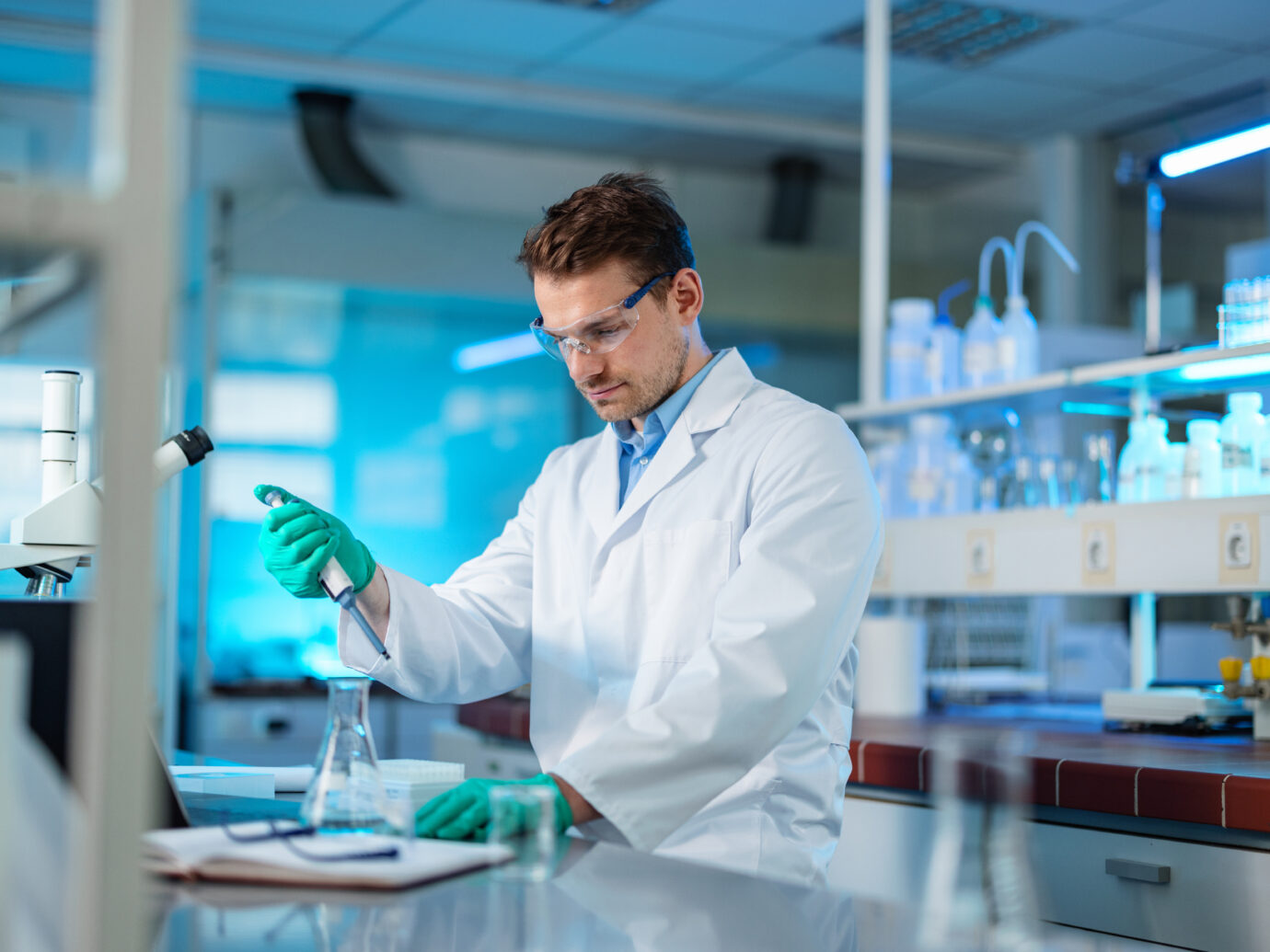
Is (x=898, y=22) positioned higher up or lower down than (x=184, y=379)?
higher up

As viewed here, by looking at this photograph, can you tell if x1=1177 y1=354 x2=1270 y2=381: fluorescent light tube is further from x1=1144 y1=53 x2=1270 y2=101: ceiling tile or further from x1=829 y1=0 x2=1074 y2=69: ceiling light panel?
x1=1144 y1=53 x2=1270 y2=101: ceiling tile

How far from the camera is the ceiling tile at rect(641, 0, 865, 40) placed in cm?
451

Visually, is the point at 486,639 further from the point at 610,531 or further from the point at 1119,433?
the point at 1119,433

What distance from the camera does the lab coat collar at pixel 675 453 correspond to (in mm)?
1902

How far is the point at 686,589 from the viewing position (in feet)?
5.86

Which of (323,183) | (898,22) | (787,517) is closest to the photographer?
(787,517)

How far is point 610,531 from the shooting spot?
1912mm

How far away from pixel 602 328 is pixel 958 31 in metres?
3.43

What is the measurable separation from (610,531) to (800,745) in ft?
1.35

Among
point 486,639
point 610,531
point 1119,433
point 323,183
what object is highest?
point 323,183

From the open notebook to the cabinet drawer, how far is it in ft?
3.08

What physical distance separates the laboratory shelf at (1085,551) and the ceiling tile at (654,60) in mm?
2254

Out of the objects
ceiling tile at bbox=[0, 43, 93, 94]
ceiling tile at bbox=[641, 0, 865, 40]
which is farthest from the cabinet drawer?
ceiling tile at bbox=[0, 43, 93, 94]

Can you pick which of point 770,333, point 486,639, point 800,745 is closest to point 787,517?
point 800,745
